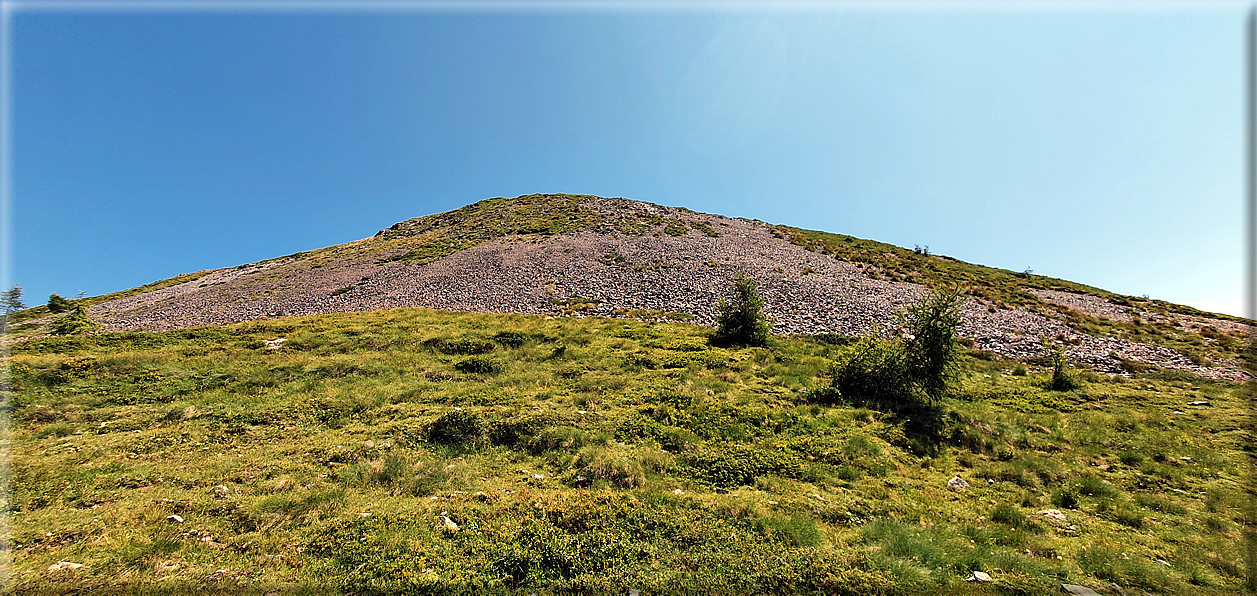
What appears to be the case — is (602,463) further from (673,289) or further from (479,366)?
(673,289)

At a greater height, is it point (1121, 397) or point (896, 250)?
point (896, 250)

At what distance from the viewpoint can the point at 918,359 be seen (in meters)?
14.1

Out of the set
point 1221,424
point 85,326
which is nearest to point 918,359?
point 1221,424

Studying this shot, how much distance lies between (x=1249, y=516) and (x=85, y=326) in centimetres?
4893

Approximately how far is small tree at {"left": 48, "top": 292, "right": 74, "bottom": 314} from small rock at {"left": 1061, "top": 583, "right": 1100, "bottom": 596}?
182 ft

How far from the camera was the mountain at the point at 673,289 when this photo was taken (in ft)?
82.2

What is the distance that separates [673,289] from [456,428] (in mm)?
21068

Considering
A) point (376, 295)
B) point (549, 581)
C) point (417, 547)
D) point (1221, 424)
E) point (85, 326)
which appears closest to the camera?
point (549, 581)

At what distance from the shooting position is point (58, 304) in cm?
3130

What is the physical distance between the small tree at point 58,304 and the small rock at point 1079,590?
55341mm

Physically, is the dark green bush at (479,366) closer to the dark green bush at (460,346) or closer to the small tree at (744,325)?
the dark green bush at (460,346)

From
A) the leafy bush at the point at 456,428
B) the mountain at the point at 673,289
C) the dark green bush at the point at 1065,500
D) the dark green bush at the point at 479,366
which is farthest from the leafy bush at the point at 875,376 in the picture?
the dark green bush at the point at 479,366

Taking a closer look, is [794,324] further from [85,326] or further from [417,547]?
[85,326]

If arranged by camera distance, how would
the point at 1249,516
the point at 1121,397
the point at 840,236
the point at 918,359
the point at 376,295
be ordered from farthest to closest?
the point at 840,236 → the point at 376,295 → the point at 1121,397 → the point at 918,359 → the point at 1249,516
